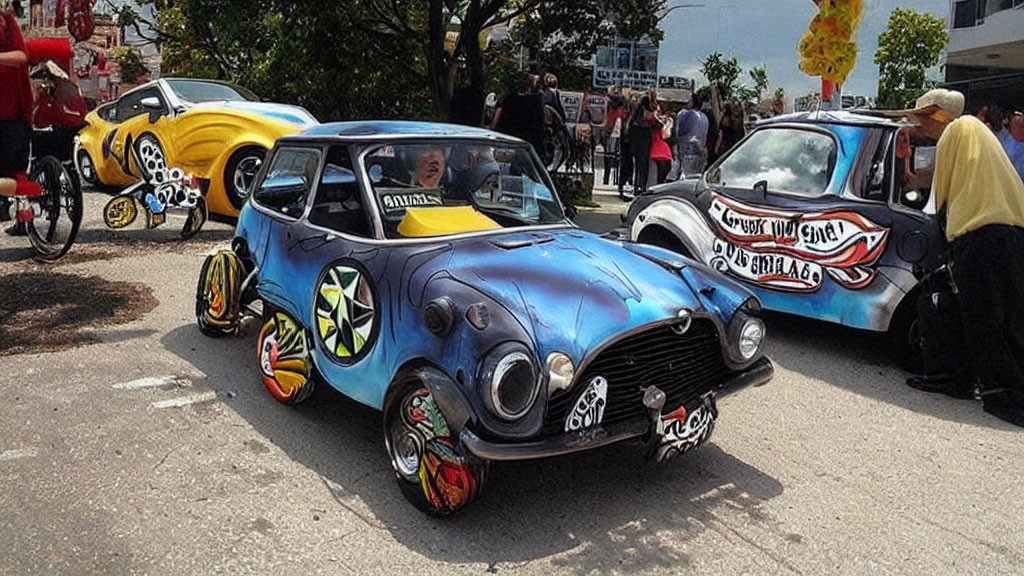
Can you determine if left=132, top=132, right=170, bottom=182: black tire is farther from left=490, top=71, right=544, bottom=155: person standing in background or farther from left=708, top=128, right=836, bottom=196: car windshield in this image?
left=708, top=128, right=836, bottom=196: car windshield

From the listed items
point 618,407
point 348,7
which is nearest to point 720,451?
point 618,407

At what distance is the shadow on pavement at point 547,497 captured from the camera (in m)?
Result: 3.44

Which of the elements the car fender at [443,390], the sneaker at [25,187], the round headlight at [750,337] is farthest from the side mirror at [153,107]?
the round headlight at [750,337]

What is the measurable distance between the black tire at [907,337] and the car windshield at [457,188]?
2532 mm

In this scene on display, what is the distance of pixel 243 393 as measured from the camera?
5.05 metres

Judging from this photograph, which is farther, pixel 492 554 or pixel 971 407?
pixel 971 407

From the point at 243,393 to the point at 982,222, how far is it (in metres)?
4.30

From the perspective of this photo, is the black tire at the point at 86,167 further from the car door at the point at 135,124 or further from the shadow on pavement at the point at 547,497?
the shadow on pavement at the point at 547,497

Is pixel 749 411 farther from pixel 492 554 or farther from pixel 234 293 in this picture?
pixel 234 293

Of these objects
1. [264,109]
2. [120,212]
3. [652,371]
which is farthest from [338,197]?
[264,109]

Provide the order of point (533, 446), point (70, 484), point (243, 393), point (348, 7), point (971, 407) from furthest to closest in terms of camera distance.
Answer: point (348, 7) → point (971, 407) → point (243, 393) → point (70, 484) → point (533, 446)

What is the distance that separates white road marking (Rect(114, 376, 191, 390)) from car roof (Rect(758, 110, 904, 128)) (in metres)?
4.62

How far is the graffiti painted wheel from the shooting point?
11.3 ft

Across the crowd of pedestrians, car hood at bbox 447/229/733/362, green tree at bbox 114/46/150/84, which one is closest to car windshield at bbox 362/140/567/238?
car hood at bbox 447/229/733/362
